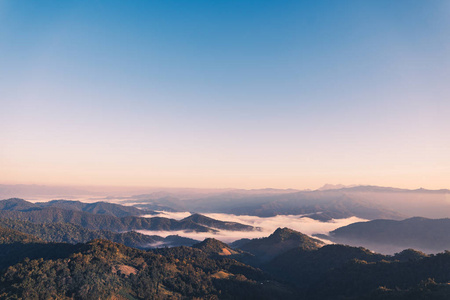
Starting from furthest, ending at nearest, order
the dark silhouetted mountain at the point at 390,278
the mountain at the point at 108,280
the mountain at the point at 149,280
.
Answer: the dark silhouetted mountain at the point at 390,278
the mountain at the point at 108,280
the mountain at the point at 149,280

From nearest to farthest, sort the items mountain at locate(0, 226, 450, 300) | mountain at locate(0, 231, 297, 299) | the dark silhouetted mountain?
mountain at locate(0, 226, 450, 300) < mountain at locate(0, 231, 297, 299) < the dark silhouetted mountain

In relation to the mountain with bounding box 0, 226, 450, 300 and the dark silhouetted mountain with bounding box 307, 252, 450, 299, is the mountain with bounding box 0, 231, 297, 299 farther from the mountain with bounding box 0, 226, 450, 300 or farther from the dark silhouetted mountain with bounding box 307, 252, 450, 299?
the dark silhouetted mountain with bounding box 307, 252, 450, 299

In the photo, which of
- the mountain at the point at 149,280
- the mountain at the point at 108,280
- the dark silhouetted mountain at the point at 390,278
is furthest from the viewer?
the dark silhouetted mountain at the point at 390,278

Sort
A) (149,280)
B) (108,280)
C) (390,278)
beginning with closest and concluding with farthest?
(108,280), (149,280), (390,278)

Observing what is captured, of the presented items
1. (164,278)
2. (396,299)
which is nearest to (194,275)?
(164,278)

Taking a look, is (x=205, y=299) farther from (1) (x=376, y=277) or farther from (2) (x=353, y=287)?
(1) (x=376, y=277)

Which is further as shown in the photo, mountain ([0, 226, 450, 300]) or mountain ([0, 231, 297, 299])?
mountain ([0, 231, 297, 299])

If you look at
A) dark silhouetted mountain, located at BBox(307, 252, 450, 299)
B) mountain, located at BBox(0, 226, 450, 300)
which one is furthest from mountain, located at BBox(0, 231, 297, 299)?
dark silhouetted mountain, located at BBox(307, 252, 450, 299)

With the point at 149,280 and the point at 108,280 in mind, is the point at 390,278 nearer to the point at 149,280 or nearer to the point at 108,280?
the point at 149,280

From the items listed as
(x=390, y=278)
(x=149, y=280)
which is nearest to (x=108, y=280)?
(x=149, y=280)

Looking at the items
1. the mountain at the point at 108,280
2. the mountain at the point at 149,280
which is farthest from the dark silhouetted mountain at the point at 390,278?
the mountain at the point at 108,280

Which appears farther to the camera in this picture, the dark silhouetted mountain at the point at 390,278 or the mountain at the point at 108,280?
the dark silhouetted mountain at the point at 390,278

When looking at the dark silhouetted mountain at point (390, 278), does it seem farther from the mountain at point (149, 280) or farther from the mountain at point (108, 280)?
the mountain at point (108, 280)
